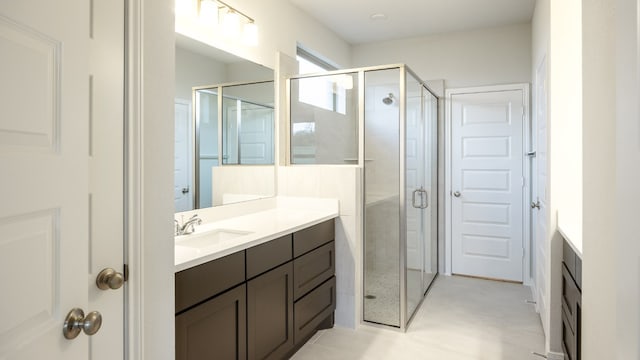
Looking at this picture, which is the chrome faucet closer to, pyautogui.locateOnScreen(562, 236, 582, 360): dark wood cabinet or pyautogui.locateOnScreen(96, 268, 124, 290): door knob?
pyautogui.locateOnScreen(96, 268, 124, 290): door knob

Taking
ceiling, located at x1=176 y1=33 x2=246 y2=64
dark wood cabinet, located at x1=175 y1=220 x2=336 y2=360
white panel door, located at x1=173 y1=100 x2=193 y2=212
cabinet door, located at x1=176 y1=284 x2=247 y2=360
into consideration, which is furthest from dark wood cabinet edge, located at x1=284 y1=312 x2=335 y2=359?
ceiling, located at x1=176 y1=33 x2=246 y2=64

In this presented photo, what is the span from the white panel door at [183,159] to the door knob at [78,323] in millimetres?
1317

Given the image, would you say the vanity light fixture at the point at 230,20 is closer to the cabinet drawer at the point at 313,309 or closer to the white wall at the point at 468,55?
the cabinet drawer at the point at 313,309

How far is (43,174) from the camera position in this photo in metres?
0.81

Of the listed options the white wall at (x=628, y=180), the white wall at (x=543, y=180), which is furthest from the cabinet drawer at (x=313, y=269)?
the white wall at (x=628, y=180)

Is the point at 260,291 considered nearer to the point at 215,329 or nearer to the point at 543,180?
the point at 215,329

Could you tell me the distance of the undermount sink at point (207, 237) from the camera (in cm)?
207

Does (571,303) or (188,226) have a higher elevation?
(188,226)

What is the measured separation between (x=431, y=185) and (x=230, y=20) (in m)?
2.53

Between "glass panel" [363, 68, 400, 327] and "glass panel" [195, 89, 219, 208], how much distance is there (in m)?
1.18

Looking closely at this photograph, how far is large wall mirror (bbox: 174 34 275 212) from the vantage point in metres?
2.28

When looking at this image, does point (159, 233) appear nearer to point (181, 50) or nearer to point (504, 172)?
point (181, 50)

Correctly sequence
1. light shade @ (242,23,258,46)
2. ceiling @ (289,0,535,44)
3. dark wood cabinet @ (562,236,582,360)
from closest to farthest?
dark wood cabinet @ (562,236,582,360), light shade @ (242,23,258,46), ceiling @ (289,0,535,44)

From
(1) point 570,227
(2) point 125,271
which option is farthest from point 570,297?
(2) point 125,271
